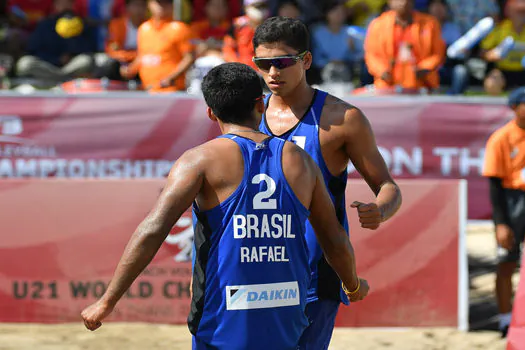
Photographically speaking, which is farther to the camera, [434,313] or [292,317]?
[434,313]

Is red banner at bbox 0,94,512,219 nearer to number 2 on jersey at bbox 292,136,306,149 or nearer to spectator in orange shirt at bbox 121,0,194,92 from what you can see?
spectator in orange shirt at bbox 121,0,194,92

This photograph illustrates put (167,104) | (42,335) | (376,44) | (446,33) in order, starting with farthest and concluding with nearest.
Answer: (446,33), (376,44), (167,104), (42,335)

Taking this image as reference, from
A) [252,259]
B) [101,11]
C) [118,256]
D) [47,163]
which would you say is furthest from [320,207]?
[101,11]

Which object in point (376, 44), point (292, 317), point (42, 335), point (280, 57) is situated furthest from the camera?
point (376, 44)

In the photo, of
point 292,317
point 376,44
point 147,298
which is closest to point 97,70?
point 376,44

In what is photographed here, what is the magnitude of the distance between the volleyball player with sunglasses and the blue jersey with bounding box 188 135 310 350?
2.59ft

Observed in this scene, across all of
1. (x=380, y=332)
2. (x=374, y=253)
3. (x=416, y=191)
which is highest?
(x=416, y=191)

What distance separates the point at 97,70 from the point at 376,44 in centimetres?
327

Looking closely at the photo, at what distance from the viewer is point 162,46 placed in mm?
10391

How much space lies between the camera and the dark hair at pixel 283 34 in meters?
4.01

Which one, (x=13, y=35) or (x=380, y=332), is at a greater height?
(x=13, y=35)

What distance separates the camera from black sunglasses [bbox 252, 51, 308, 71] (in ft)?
13.0

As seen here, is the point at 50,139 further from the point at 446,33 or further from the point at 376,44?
the point at 446,33

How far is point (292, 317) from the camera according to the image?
329 centimetres
